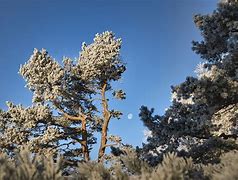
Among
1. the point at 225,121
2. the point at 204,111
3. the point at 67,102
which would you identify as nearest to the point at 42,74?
the point at 67,102

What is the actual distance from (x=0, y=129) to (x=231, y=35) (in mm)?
14422

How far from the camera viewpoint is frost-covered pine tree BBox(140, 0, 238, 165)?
31.9 ft

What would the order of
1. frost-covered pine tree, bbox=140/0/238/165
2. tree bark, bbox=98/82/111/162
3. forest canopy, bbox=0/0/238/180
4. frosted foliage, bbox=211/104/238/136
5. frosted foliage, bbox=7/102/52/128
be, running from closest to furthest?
forest canopy, bbox=0/0/238/180 < frost-covered pine tree, bbox=140/0/238/165 < frosted foliage, bbox=211/104/238/136 < frosted foliage, bbox=7/102/52/128 < tree bark, bbox=98/82/111/162

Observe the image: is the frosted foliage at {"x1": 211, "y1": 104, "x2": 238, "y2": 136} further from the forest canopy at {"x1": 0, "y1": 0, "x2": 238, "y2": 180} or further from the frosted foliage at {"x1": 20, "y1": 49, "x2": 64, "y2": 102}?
the frosted foliage at {"x1": 20, "y1": 49, "x2": 64, "y2": 102}

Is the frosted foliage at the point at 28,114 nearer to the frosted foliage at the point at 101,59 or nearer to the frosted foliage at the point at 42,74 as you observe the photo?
the frosted foliage at the point at 42,74

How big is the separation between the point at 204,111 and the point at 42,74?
13568 mm

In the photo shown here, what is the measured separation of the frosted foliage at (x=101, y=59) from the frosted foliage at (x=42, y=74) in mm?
1671

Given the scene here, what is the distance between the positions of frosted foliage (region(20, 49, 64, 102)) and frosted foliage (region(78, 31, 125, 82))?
1.67 m

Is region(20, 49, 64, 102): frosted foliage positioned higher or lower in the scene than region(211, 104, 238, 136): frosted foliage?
higher

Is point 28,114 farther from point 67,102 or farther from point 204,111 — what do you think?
point 204,111

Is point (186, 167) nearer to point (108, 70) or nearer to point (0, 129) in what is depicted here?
point (0, 129)

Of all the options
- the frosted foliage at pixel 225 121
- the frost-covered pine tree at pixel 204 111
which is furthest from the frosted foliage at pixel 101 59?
the frost-covered pine tree at pixel 204 111

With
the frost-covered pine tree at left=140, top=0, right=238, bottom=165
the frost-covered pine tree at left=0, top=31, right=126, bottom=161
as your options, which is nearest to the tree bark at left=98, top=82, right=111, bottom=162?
the frost-covered pine tree at left=0, top=31, right=126, bottom=161

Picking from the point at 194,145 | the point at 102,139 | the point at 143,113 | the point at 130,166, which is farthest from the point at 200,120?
the point at 102,139
